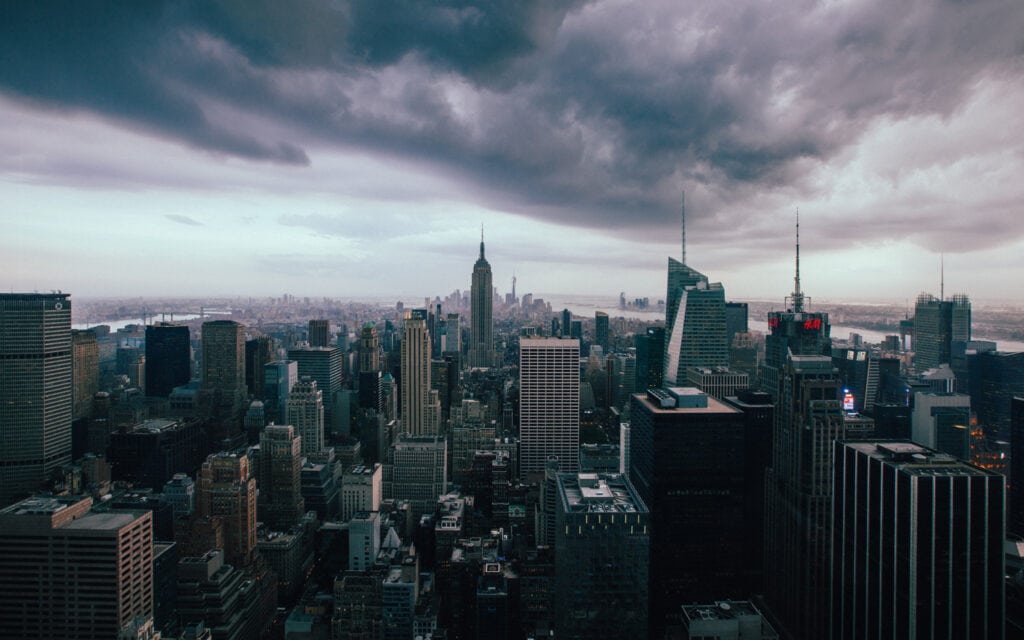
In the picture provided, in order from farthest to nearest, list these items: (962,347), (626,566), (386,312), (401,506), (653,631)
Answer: (386,312) → (962,347) → (401,506) → (653,631) → (626,566)

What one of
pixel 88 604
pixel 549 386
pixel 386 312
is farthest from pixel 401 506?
pixel 386 312

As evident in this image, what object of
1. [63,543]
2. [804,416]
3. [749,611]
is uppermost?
[804,416]

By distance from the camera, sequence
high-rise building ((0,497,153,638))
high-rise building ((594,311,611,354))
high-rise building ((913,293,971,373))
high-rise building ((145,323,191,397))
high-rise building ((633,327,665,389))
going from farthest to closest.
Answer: high-rise building ((594,311,611,354))
high-rise building ((145,323,191,397))
high-rise building ((633,327,665,389))
high-rise building ((913,293,971,373))
high-rise building ((0,497,153,638))

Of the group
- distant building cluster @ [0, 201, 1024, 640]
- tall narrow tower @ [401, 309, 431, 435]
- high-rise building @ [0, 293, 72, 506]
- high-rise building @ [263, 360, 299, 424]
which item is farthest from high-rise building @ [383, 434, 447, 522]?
high-rise building @ [0, 293, 72, 506]

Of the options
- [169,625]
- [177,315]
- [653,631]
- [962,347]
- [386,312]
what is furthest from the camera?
[386,312]

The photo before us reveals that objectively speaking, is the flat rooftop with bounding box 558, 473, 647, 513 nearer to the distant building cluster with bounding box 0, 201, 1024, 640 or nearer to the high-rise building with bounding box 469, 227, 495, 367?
the distant building cluster with bounding box 0, 201, 1024, 640

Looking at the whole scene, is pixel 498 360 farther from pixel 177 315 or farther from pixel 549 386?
pixel 177 315
